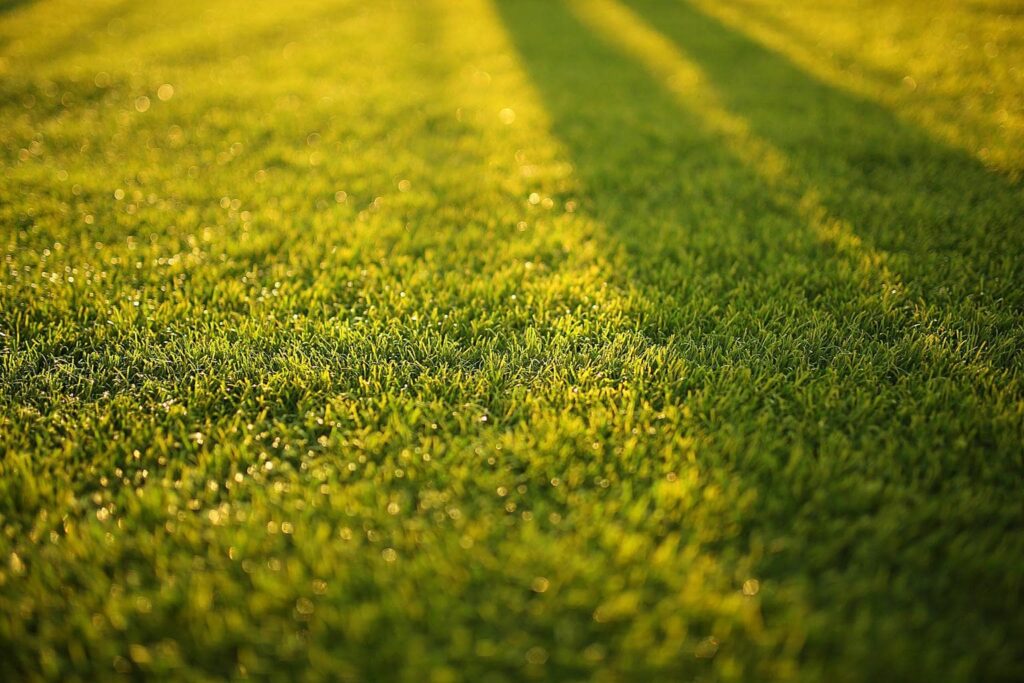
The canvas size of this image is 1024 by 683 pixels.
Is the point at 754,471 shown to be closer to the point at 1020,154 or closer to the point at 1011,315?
the point at 1011,315

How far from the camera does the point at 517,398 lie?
2.00m

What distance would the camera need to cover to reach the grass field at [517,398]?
4.26 feet

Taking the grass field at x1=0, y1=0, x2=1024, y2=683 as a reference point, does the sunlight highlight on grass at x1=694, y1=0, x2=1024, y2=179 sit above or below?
above

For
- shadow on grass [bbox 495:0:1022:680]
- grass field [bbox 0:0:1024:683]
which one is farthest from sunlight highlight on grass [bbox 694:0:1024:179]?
shadow on grass [bbox 495:0:1022:680]

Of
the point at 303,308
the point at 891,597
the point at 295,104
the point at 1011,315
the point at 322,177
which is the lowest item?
the point at 891,597

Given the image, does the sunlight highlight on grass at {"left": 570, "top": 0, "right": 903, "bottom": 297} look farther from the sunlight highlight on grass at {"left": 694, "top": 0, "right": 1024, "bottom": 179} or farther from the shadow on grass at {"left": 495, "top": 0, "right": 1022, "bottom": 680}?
the sunlight highlight on grass at {"left": 694, "top": 0, "right": 1024, "bottom": 179}

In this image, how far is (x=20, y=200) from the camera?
336cm

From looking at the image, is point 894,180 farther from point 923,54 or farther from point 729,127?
point 923,54

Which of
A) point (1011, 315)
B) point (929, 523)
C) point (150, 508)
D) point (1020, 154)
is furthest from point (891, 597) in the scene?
point (1020, 154)

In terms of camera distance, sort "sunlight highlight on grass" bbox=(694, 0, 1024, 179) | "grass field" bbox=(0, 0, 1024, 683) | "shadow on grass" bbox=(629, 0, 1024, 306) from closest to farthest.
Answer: "grass field" bbox=(0, 0, 1024, 683) < "shadow on grass" bbox=(629, 0, 1024, 306) < "sunlight highlight on grass" bbox=(694, 0, 1024, 179)

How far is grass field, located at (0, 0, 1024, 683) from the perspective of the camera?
130 centimetres

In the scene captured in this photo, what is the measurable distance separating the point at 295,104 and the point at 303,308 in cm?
352

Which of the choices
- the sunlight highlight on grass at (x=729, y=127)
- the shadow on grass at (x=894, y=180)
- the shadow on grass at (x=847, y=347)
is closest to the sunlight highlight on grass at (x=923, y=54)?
the shadow on grass at (x=894, y=180)

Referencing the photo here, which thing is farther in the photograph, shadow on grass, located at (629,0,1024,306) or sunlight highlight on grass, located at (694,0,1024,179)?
sunlight highlight on grass, located at (694,0,1024,179)
